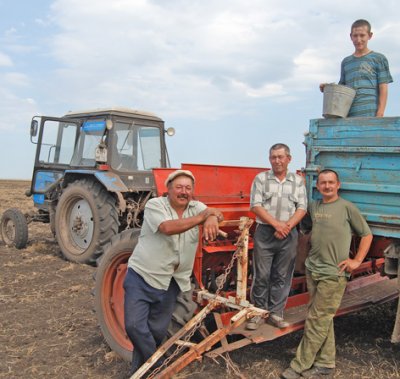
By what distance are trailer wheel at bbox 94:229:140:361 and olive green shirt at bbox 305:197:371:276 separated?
1.50 meters

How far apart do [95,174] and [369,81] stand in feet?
15.3

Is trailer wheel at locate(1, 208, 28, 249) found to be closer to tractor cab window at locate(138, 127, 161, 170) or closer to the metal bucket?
tractor cab window at locate(138, 127, 161, 170)

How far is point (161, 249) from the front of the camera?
316 cm

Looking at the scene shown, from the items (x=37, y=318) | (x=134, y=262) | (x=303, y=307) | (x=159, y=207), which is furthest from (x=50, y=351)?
(x=303, y=307)

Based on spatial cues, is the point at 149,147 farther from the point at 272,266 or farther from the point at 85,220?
the point at 272,266

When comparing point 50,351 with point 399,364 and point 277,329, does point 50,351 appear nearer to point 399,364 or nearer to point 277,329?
point 277,329

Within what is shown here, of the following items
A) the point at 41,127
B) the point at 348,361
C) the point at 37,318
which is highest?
the point at 41,127

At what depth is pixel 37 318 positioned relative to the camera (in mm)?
5020

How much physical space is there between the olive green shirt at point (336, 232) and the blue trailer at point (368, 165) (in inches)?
6.6

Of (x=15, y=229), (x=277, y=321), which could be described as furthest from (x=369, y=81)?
(x=15, y=229)

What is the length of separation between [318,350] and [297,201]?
1.12 meters

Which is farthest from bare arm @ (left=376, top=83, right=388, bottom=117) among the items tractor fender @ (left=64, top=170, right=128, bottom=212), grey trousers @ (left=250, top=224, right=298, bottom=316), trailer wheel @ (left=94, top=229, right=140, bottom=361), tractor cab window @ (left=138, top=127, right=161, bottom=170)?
tractor cab window @ (left=138, top=127, right=161, bottom=170)

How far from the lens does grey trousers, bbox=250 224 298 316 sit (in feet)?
12.3

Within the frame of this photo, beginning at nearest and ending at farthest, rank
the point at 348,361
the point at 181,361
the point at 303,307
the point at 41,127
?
the point at 181,361 → the point at 348,361 → the point at 303,307 → the point at 41,127
